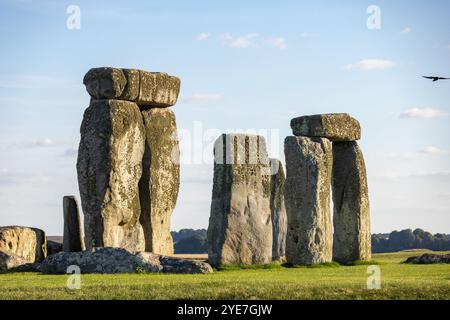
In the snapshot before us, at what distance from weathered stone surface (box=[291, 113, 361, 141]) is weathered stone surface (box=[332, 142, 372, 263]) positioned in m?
0.90

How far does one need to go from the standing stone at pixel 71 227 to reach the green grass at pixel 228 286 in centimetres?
533

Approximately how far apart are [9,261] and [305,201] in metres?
7.99

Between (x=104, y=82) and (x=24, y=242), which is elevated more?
(x=104, y=82)

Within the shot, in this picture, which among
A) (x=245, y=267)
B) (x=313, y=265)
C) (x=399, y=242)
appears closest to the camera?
(x=245, y=267)

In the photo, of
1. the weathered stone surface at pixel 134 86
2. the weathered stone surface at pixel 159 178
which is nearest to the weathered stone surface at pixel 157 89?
the weathered stone surface at pixel 134 86

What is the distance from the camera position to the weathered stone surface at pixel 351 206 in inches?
1329

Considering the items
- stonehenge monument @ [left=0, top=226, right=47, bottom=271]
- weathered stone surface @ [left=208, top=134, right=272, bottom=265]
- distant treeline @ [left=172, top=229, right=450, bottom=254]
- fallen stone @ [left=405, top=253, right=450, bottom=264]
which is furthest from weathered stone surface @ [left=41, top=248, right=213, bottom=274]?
distant treeline @ [left=172, top=229, right=450, bottom=254]

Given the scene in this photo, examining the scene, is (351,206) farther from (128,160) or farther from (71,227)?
(71,227)

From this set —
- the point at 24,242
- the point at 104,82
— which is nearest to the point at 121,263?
the point at 104,82

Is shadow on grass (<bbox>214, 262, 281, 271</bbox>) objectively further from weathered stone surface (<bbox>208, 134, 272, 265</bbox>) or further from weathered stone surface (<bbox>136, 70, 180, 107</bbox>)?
weathered stone surface (<bbox>136, 70, 180, 107</bbox>)

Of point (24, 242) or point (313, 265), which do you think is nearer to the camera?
point (313, 265)

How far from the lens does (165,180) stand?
31.5m

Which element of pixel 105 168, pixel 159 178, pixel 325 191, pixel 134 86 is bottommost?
pixel 325 191

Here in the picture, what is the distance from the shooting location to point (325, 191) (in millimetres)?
31422
